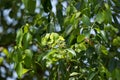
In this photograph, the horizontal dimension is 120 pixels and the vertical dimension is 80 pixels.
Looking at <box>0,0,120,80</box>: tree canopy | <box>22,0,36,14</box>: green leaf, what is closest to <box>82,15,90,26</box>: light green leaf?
<box>0,0,120,80</box>: tree canopy

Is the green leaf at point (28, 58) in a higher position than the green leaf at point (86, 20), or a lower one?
lower

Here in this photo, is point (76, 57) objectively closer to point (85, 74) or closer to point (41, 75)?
point (85, 74)

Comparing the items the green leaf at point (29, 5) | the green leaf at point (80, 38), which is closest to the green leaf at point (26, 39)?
the green leaf at point (29, 5)

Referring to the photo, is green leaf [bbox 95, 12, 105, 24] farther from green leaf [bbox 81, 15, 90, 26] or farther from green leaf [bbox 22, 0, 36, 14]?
green leaf [bbox 22, 0, 36, 14]

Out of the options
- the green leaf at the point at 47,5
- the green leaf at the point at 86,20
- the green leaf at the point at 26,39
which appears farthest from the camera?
the green leaf at the point at 47,5

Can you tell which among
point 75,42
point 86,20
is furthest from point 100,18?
point 75,42

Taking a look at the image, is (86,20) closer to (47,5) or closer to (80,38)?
(80,38)

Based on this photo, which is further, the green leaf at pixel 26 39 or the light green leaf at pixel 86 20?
the green leaf at pixel 26 39

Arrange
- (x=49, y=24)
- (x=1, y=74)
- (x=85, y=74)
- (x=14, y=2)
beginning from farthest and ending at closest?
(x=1, y=74) → (x=14, y=2) → (x=49, y=24) → (x=85, y=74)

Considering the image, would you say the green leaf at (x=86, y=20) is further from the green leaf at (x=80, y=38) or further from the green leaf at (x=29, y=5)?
the green leaf at (x=29, y=5)

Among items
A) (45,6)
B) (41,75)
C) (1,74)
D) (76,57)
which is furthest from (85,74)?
(1,74)

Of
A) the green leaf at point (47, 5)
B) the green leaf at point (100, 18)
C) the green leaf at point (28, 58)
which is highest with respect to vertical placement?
the green leaf at point (47, 5)

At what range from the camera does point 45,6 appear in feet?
6.08

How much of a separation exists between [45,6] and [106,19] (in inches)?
14.1
